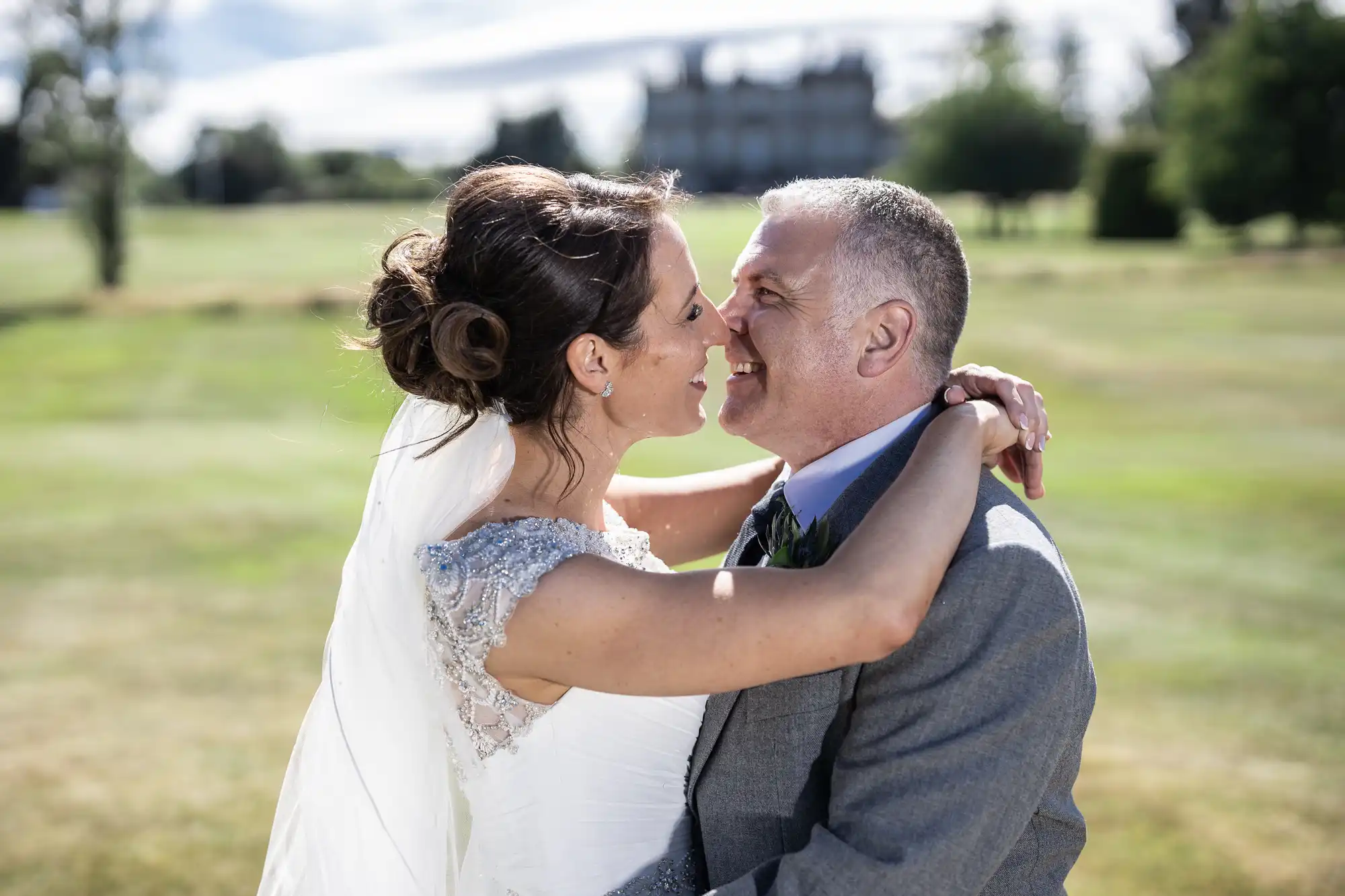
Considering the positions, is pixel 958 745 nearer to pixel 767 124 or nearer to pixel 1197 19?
pixel 1197 19

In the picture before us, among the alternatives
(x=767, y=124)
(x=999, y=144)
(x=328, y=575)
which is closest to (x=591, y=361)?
(x=328, y=575)

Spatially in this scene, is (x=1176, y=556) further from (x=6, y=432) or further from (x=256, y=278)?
(x=256, y=278)

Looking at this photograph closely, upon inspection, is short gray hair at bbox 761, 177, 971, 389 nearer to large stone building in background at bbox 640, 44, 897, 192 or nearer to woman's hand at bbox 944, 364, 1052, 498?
woman's hand at bbox 944, 364, 1052, 498

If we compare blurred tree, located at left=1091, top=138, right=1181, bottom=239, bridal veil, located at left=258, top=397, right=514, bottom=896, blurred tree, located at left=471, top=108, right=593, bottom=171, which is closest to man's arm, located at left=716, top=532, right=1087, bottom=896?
bridal veil, located at left=258, top=397, right=514, bottom=896

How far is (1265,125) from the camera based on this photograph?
5244 cm

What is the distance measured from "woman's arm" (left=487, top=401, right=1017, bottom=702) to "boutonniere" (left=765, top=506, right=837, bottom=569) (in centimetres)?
22

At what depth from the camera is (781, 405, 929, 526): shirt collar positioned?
3.06m

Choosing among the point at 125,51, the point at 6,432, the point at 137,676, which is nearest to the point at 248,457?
the point at 6,432

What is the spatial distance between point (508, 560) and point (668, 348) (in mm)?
672

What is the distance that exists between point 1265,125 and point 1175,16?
34429 mm

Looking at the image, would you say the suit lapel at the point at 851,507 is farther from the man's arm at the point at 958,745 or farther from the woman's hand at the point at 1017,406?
the man's arm at the point at 958,745

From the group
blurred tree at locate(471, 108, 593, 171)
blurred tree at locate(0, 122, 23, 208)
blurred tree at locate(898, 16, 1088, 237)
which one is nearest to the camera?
blurred tree at locate(0, 122, 23, 208)

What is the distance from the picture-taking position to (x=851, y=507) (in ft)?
9.47

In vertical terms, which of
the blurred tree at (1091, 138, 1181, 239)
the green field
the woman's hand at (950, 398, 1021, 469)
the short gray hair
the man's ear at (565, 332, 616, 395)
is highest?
the short gray hair
